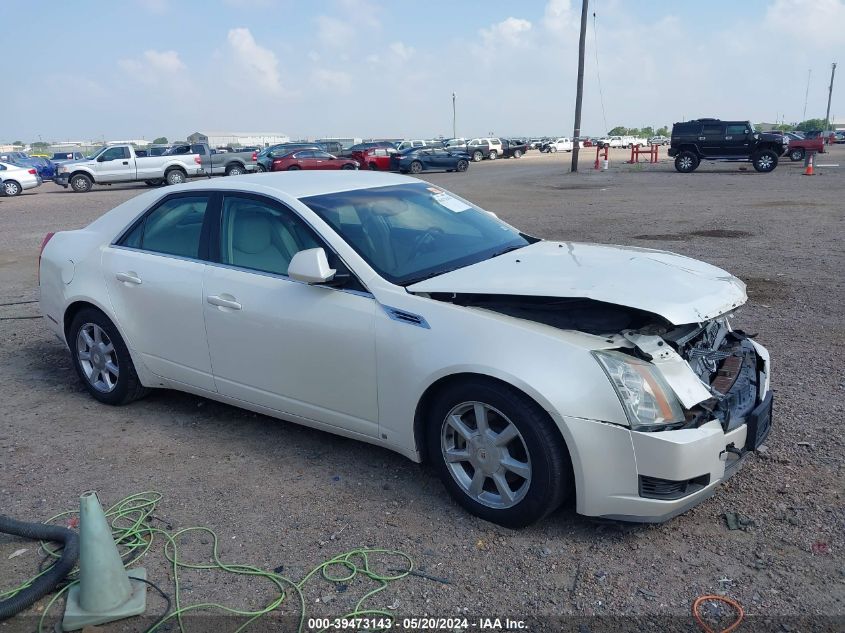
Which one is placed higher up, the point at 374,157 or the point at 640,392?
the point at 640,392

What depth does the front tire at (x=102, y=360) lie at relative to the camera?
5.04m

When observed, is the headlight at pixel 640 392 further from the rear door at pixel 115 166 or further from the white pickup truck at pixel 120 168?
the rear door at pixel 115 166

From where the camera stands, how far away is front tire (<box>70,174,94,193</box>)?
29016 mm

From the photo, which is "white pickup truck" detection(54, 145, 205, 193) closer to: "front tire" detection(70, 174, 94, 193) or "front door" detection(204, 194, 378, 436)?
"front tire" detection(70, 174, 94, 193)

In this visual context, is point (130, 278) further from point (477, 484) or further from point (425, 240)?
point (477, 484)

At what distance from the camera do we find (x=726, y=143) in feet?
96.6

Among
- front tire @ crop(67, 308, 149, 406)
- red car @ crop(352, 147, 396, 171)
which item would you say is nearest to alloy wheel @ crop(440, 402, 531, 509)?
front tire @ crop(67, 308, 149, 406)

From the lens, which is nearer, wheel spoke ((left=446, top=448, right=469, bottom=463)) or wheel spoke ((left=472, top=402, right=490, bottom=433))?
wheel spoke ((left=472, top=402, right=490, bottom=433))

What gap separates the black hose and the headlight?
246cm

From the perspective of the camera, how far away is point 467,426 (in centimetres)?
354

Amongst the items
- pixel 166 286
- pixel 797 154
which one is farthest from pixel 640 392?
pixel 797 154

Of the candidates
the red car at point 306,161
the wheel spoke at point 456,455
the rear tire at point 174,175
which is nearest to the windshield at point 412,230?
the wheel spoke at point 456,455

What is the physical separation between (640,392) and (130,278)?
→ 3369mm

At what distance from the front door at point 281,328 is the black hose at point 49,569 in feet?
4.18
